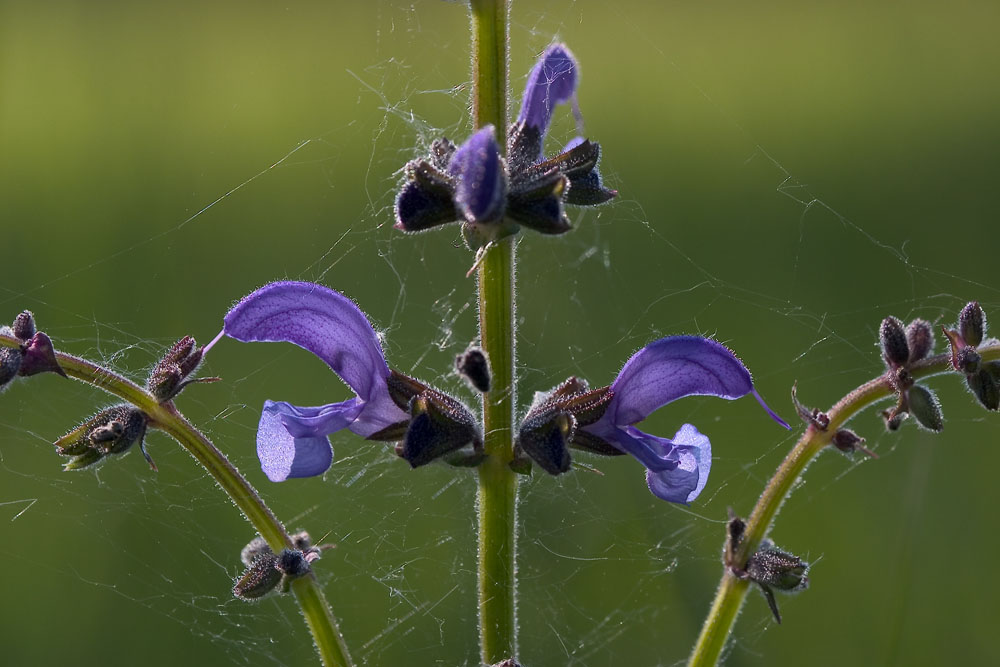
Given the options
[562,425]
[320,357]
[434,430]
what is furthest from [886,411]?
[320,357]

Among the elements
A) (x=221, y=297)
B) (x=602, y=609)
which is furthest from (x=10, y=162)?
(x=602, y=609)

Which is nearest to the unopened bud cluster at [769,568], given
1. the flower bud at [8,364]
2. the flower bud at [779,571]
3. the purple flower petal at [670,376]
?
the flower bud at [779,571]

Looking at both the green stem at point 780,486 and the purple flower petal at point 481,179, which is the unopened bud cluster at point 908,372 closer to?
the green stem at point 780,486

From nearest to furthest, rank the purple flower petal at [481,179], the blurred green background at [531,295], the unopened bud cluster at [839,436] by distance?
the purple flower petal at [481,179] → the unopened bud cluster at [839,436] → the blurred green background at [531,295]

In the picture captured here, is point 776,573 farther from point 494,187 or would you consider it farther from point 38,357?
point 38,357

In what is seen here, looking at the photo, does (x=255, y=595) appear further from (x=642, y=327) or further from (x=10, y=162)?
(x=10, y=162)

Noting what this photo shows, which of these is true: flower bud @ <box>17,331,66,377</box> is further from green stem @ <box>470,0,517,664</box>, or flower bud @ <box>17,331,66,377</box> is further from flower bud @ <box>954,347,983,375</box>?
flower bud @ <box>954,347,983,375</box>

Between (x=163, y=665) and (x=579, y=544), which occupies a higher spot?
(x=579, y=544)
